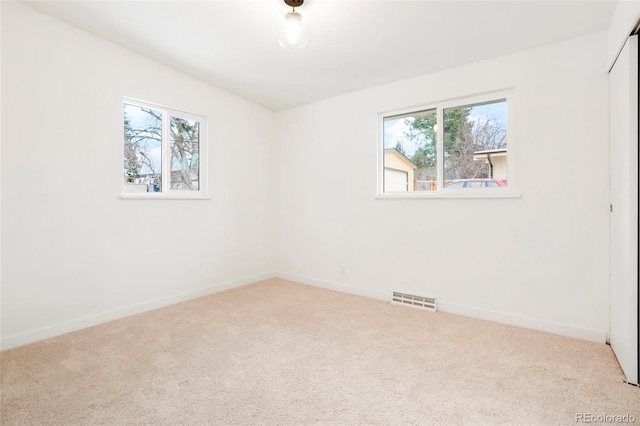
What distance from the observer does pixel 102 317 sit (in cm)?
302

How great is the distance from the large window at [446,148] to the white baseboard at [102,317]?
2.40 metres

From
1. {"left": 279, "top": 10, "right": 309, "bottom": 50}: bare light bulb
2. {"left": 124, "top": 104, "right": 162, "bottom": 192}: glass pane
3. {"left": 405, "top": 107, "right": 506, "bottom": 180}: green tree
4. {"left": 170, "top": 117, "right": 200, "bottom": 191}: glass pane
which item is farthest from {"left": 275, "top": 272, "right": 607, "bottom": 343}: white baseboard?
{"left": 279, "top": 10, "right": 309, "bottom": 50}: bare light bulb

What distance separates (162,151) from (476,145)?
3.27 m

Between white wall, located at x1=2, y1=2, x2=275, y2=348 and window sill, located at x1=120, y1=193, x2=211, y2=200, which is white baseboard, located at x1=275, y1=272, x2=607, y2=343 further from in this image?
window sill, located at x1=120, y1=193, x2=211, y2=200

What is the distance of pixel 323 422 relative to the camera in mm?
1650

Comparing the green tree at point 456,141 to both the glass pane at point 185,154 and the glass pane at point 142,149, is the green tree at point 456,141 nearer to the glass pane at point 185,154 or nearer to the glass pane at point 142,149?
the glass pane at point 185,154

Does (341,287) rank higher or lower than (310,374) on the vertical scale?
higher

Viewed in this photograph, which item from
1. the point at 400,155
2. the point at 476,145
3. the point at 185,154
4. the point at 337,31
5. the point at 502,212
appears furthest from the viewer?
the point at 185,154

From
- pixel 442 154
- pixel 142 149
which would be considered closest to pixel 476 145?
pixel 442 154

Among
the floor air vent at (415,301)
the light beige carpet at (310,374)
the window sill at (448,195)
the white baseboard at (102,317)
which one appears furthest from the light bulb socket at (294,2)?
the white baseboard at (102,317)

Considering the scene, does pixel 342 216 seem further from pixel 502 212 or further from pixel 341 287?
pixel 502 212

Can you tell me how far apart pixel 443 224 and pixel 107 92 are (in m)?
3.43

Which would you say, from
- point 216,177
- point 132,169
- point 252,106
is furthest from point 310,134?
point 132,169

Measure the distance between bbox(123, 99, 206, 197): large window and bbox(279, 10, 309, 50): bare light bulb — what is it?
1.86 metres
